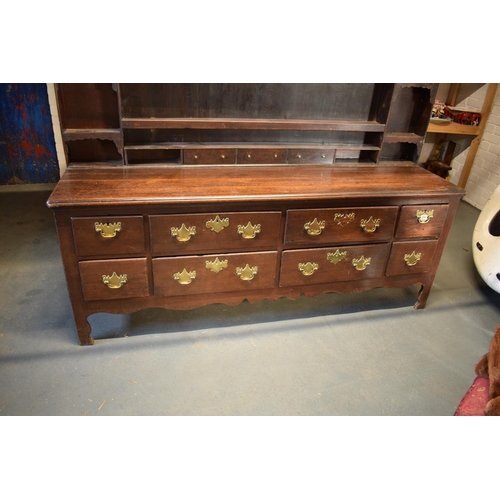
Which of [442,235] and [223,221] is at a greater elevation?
[223,221]

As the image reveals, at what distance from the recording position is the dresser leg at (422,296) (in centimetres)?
261

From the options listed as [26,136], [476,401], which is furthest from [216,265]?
[26,136]

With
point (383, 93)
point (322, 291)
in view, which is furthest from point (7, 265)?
point (383, 93)

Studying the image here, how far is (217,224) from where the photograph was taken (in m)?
2.02

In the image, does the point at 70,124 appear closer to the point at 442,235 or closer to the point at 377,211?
the point at 377,211

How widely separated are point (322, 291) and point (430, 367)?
71 centimetres

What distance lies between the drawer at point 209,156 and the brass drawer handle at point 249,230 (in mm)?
548

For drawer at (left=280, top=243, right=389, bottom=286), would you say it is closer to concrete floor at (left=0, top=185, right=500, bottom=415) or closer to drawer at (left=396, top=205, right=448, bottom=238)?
drawer at (left=396, top=205, right=448, bottom=238)

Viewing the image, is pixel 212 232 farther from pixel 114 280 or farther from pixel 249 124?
pixel 249 124

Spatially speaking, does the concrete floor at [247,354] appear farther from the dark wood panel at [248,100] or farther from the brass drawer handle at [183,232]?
the dark wood panel at [248,100]

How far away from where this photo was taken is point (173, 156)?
95.7 inches

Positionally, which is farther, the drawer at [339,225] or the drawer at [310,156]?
the drawer at [310,156]

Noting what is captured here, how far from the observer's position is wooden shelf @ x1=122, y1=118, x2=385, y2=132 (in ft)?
7.25

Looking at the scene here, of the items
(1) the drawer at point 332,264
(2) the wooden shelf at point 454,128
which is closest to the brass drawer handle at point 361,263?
(1) the drawer at point 332,264
